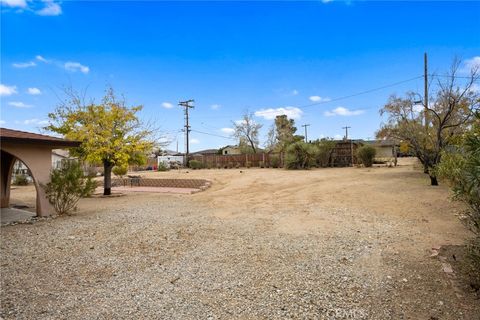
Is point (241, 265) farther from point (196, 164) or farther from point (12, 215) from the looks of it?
point (196, 164)

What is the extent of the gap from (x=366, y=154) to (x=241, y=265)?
68.1 ft

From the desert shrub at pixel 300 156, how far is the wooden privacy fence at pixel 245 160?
2.54 meters

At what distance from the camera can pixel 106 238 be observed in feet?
21.2

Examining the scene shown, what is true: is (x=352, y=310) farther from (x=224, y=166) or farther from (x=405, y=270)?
(x=224, y=166)

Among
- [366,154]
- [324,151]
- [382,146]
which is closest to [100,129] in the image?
[324,151]

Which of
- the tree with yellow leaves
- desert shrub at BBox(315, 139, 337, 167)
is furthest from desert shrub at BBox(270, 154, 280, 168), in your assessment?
the tree with yellow leaves

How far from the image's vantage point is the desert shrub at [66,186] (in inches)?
342

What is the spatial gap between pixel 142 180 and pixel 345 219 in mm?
14654

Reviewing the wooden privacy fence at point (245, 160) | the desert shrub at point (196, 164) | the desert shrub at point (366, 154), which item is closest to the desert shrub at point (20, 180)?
the desert shrub at point (196, 164)

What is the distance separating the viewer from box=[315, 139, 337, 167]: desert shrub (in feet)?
77.6

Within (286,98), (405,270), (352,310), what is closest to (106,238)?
(352,310)

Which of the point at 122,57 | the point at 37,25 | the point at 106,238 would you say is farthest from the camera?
the point at 122,57

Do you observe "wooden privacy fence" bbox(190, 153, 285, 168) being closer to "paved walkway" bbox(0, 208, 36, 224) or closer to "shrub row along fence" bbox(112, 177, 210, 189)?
"shrub row along fence" bbox(112, 177, 210, 189)

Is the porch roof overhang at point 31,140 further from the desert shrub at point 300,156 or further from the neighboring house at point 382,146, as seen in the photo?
the neighboring house at point 382,146
